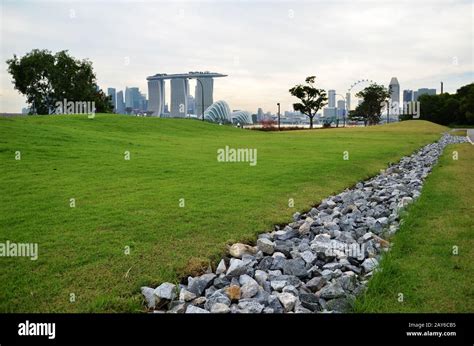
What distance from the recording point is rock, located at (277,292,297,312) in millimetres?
4164

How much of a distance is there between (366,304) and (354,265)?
1352 millimetres

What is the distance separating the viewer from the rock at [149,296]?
413 centimetres

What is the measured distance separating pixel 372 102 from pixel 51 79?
229ft

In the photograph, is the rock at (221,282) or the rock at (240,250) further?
the rock at (240,250)

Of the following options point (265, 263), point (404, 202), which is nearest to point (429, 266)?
point (265, 263)

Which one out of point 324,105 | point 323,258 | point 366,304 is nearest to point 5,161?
point 323,258

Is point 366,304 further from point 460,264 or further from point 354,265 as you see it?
point 460,264

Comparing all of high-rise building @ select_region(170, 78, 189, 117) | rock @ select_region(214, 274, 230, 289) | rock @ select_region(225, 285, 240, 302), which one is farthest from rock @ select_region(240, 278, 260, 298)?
high-rise building @ select_region(170, 78, 189, 117)

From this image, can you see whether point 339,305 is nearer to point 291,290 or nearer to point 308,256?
point 291,290

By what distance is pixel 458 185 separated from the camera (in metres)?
11.3

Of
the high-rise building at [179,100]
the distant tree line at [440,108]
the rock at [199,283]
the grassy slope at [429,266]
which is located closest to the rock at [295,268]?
the grassy slope at [429,266]

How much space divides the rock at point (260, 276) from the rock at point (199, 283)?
21.1 inches

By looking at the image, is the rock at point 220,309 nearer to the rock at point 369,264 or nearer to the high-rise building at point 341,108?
the rock at point 369,264

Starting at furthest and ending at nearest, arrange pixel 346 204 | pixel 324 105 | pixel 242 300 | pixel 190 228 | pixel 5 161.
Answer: pixel 324 105 → pixel 5 161 → pixel 346 204 → pixel 190 228 → pixel 242 300
